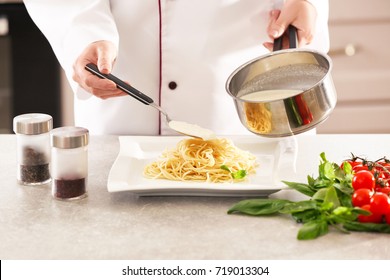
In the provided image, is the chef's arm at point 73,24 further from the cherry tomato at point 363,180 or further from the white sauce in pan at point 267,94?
the cherry tomato at point 363,180

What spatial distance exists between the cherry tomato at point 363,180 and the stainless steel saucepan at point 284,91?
0.67 ft

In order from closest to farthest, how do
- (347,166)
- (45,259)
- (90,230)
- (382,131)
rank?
(45,259) → (90,230) → (347,166) → (382,131)

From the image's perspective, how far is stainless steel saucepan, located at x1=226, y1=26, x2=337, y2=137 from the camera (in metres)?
1.55

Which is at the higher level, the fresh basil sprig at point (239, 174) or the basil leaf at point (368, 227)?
the fresh basil sprig at point (239, 174)

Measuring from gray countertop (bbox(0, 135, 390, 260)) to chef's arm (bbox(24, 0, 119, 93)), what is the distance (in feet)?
1.51

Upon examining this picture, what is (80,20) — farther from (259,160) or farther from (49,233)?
(49,233)

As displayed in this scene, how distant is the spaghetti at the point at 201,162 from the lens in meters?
1.60

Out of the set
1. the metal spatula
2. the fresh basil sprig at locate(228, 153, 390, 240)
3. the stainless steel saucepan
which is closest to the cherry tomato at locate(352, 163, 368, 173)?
the fresh basil sprig at locate(228, 153, 390, 240)

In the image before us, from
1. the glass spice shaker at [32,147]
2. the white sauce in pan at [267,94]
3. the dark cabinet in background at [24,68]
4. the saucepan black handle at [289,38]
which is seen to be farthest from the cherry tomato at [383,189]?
the dark cabinet in background at [24,68]

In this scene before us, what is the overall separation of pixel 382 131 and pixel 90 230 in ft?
7.35

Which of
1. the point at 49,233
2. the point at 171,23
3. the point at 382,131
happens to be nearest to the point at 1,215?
the point at 49,233

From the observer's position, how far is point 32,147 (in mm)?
1640

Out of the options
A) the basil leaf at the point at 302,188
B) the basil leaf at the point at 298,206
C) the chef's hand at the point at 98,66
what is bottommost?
the basil leaf at the point at 298,206

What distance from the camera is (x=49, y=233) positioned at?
1.36 meters
